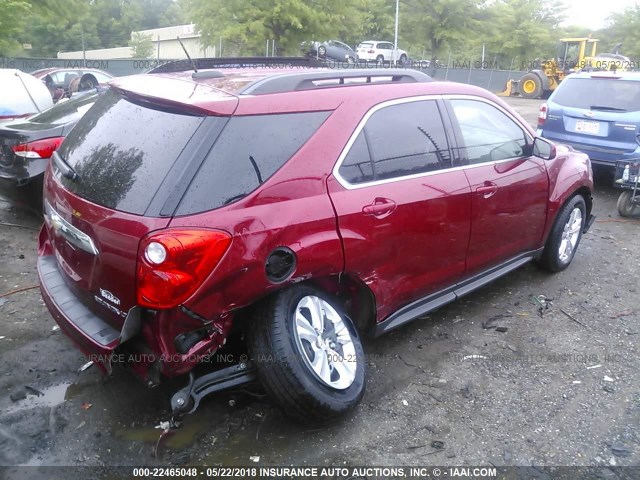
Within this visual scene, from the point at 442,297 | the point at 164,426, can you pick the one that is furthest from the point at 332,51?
the point at 164,426

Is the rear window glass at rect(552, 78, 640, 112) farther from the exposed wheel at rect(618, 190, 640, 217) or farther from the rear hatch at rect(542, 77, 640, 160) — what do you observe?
A: the exposed wheel at rect(618, 190, 640, 217)

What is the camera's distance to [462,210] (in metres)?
3.69

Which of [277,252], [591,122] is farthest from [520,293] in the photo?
[591,122]

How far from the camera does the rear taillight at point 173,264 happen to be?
245cm

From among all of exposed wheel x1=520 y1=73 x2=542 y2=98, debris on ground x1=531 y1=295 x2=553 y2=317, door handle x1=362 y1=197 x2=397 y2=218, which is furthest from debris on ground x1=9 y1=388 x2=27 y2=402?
exposed wheel x1=520 y1=73 x2=542 y2=98

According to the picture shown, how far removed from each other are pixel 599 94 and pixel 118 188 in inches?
285

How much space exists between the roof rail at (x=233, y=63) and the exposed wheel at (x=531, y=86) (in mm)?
22718

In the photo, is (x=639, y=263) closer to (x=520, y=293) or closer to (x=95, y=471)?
(x=520, y=293)

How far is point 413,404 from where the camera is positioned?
3232 millimetres

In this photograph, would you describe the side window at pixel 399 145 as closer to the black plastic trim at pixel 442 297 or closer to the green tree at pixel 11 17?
the black plastic trim at pixel 442 297

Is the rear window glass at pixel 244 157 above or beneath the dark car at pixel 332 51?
above

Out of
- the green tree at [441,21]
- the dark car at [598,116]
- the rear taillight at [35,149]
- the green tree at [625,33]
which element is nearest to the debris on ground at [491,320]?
the rear taillight at [35,149]

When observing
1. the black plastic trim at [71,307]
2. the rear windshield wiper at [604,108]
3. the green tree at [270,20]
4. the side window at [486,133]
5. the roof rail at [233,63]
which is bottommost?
the black plastic trim at [71,307]

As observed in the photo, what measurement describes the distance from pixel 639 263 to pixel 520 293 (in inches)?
65.8
